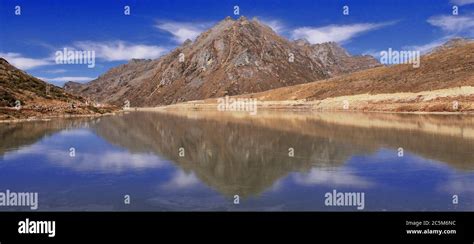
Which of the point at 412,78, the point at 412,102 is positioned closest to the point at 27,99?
the point at 412,102

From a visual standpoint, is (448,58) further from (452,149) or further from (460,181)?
(460,181)

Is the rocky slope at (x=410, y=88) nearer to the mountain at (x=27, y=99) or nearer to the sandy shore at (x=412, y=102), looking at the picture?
the sandy shore at (x=412, y=102)

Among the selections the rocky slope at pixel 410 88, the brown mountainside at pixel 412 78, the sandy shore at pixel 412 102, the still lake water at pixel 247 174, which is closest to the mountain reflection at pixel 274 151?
the still lake water at pixel 247 174

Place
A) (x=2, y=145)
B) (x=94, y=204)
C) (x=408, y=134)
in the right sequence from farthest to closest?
(x=408, y=134)
(x=2, y=145)
(x=94, y=204)

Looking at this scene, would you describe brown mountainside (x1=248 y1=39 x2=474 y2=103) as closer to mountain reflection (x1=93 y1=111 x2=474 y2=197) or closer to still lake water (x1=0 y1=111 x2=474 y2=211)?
A: mountain reflection (x1=93 y1=111 x2=474 y2=197)

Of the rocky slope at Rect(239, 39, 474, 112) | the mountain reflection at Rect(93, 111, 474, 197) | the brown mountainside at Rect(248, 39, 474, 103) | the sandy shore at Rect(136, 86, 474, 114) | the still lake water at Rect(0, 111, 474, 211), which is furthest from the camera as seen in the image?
the brown mountainside at Rect(248, 39, 474, 103)

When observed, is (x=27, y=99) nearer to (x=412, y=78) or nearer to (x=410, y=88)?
(x=410, y=88)

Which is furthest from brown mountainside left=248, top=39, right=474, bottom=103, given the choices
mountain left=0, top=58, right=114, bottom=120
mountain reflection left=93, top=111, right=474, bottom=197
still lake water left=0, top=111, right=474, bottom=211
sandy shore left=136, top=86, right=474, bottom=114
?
mountain left=0, top=58, right=114, bottom=120
